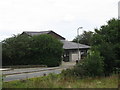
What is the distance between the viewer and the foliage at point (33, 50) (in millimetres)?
50656

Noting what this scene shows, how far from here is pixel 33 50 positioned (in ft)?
167

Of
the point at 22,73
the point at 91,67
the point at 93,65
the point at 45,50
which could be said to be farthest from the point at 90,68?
the point at 45,50

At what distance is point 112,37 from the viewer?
2631 cm

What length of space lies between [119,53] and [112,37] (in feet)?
5.80

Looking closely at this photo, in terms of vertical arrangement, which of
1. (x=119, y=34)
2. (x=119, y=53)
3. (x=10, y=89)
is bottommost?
(x=10, y=89)

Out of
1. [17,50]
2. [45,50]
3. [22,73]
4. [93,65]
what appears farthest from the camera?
[45,50]

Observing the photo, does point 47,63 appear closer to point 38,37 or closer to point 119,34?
point 38,37

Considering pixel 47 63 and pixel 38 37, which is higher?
pixel 38 37

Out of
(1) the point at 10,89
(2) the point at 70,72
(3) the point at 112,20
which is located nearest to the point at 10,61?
(3) the point at 112,20

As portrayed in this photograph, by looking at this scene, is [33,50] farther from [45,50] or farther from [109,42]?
[109,42]

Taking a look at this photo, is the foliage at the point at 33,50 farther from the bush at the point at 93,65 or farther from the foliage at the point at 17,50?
the bush at the point at 93,65

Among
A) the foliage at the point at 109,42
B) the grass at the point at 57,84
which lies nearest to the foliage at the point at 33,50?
the foliage at the point at 109,42

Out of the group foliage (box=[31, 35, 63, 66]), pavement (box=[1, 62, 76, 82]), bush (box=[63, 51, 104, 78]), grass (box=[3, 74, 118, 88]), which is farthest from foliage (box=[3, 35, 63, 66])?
grass (box=[3, 74, 118, 88])

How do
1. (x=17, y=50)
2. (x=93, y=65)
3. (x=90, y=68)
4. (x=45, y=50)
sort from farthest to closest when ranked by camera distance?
(x=45, y=50)
(x=17, y=50)
(x=93, y=65)
(x=90, y=68)
